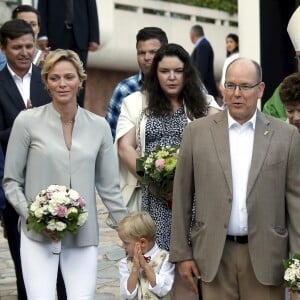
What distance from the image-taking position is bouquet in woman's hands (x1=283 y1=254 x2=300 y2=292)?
5.46m

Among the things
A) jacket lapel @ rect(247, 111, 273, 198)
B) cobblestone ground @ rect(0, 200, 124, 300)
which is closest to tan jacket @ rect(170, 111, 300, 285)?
jacket lapel @ rect(247, 111, 273, 198)

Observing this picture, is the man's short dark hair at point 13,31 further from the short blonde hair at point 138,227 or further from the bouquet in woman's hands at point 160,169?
the short blonde hair at point 138,227

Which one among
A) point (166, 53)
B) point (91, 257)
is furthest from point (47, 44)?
point (91, 257)

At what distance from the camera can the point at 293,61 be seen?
11352mm

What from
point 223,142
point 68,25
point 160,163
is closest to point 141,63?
point 160,163

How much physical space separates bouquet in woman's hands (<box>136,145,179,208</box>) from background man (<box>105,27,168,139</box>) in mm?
992

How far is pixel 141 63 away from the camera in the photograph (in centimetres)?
759

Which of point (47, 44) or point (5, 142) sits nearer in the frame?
point (5, 142)

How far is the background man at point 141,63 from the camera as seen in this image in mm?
7578

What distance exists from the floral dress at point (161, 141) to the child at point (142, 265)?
0.51 metres

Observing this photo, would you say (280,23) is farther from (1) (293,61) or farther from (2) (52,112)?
(2) (52,112)

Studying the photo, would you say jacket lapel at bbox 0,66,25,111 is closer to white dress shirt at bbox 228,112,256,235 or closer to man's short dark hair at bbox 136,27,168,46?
man's short dark hair at bbox 136,27,168,46

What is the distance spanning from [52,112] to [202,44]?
13956 mm

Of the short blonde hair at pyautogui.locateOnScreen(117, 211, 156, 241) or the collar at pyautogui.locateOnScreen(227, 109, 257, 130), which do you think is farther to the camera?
the short blonde hair at pyautogui.locateOnScreen(117, 211, 156, 241)
